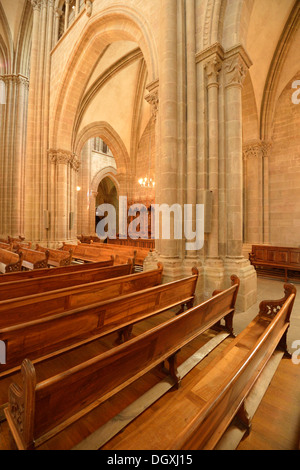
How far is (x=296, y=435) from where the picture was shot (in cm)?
161

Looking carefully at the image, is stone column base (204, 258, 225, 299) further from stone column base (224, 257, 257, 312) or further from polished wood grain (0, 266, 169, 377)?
polished wood grain (0, 266, 169, 377)

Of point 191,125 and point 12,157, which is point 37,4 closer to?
point 12,157

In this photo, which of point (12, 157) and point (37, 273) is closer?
point (37, 273)

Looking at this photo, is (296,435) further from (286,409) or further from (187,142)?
(187,142)

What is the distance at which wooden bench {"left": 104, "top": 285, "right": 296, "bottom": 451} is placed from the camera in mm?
1067

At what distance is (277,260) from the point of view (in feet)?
22.5

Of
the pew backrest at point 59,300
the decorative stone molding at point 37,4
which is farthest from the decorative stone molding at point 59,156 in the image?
the pew backrest at point 59,300

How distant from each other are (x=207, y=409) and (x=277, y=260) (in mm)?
6805

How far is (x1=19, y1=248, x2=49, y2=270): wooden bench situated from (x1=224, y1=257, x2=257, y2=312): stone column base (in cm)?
430

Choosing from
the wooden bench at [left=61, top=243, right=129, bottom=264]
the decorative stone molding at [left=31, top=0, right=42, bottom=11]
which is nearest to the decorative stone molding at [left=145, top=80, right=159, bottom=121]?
the wooden bench at [left=61, top=243, right=129, bottom=264]
